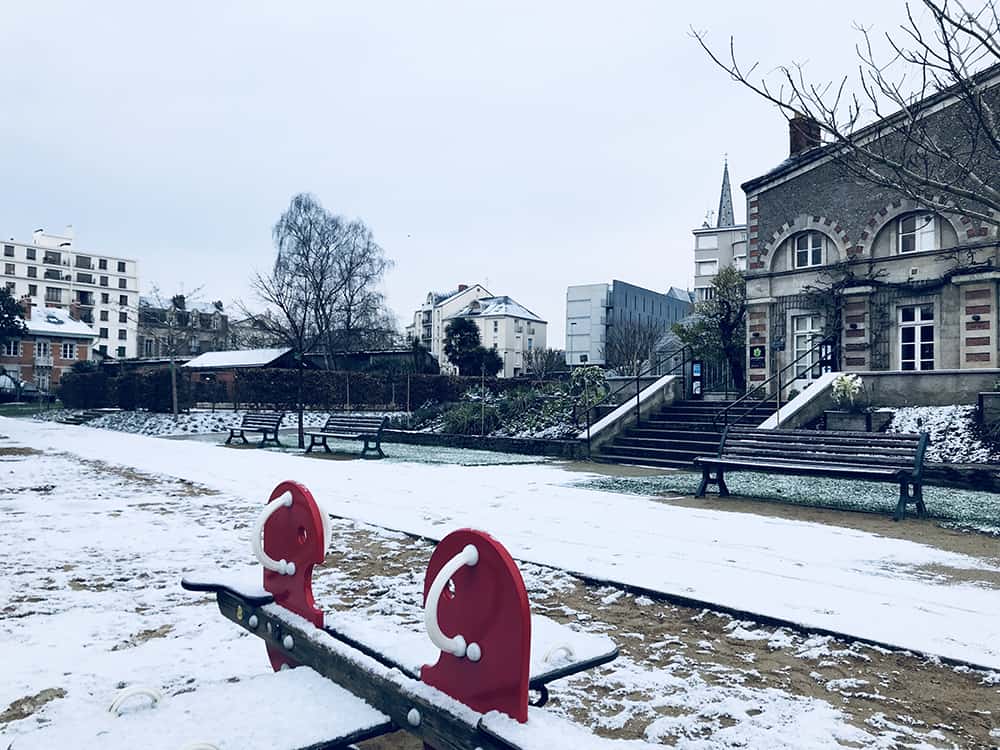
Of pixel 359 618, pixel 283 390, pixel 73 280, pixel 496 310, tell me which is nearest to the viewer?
pixel 359 618

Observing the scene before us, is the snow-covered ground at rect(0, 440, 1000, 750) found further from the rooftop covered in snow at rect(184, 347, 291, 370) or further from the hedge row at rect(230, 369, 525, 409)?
the rooftop covered in snow at rect(184, 347, 291, 370)

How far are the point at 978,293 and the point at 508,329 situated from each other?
72657 millimetres

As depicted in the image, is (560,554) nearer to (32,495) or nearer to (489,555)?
(489,555)

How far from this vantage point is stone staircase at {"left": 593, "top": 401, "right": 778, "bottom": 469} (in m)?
14.1

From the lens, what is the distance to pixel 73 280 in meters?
108

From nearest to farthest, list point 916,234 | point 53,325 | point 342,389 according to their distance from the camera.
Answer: point 916,234, point 342,389, point 53,325

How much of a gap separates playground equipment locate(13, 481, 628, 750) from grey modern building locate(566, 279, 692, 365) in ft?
230

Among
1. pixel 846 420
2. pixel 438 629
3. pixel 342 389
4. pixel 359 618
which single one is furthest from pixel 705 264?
pixel 438 629

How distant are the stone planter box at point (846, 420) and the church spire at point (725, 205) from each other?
70215mm

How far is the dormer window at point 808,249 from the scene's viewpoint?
23.2 m

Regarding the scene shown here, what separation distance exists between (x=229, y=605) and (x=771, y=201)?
79.5 feet

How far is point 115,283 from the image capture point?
112312 millimetres

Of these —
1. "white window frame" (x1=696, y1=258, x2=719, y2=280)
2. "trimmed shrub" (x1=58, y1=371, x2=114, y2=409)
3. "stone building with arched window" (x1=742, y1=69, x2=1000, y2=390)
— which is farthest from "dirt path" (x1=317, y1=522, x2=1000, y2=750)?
"white window frame" (x1=696, y1=258, x2=719, y2=280)

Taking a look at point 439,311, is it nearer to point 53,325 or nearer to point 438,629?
point 53,325
